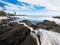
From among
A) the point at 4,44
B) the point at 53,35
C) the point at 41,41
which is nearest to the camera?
the point at 4,44

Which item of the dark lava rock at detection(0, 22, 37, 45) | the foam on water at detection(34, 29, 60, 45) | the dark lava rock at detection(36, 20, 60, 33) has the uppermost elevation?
the dark lava rock at detection(0, 22, 37, 45)

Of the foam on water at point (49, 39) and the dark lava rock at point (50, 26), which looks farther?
the dark lava rock at point (50, 26)

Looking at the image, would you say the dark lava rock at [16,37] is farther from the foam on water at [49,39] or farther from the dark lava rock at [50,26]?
the dark lava rock at [50,26]

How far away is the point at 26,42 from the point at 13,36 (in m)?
0.96

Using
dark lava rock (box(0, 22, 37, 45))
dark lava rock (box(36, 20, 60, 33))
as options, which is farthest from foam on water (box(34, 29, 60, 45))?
dark lava rock (box(36, 20, 60, 33))

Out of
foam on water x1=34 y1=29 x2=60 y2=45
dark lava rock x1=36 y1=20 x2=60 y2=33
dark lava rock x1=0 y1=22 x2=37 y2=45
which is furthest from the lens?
dark lava rock x1=36 y1=20 x2=60 y2=33

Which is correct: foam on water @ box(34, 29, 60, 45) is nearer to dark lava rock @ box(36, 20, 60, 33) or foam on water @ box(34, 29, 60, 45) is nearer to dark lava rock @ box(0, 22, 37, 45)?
dark lava rock @ box(0, 22, 37, 45)

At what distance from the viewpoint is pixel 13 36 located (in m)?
10.9

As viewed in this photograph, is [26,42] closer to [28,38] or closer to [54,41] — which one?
[28,38]

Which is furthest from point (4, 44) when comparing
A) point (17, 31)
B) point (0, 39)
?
point (17, 31)

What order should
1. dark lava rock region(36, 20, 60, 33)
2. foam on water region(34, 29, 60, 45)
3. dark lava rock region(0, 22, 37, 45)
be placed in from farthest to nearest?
dark lava rock region(36, 20, 60, 33) → foam on water region(34, 29, 60, 45) → dark lava rock region(0, 22, 37, 45)

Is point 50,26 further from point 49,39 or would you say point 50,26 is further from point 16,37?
point 16,37

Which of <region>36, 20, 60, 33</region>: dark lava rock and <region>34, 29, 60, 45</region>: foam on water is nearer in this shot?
<region>34, 29, 60, 45</region>: foam on water

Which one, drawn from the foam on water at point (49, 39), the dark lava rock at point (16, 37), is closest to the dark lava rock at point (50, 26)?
the foam on water at point (49, 39)
